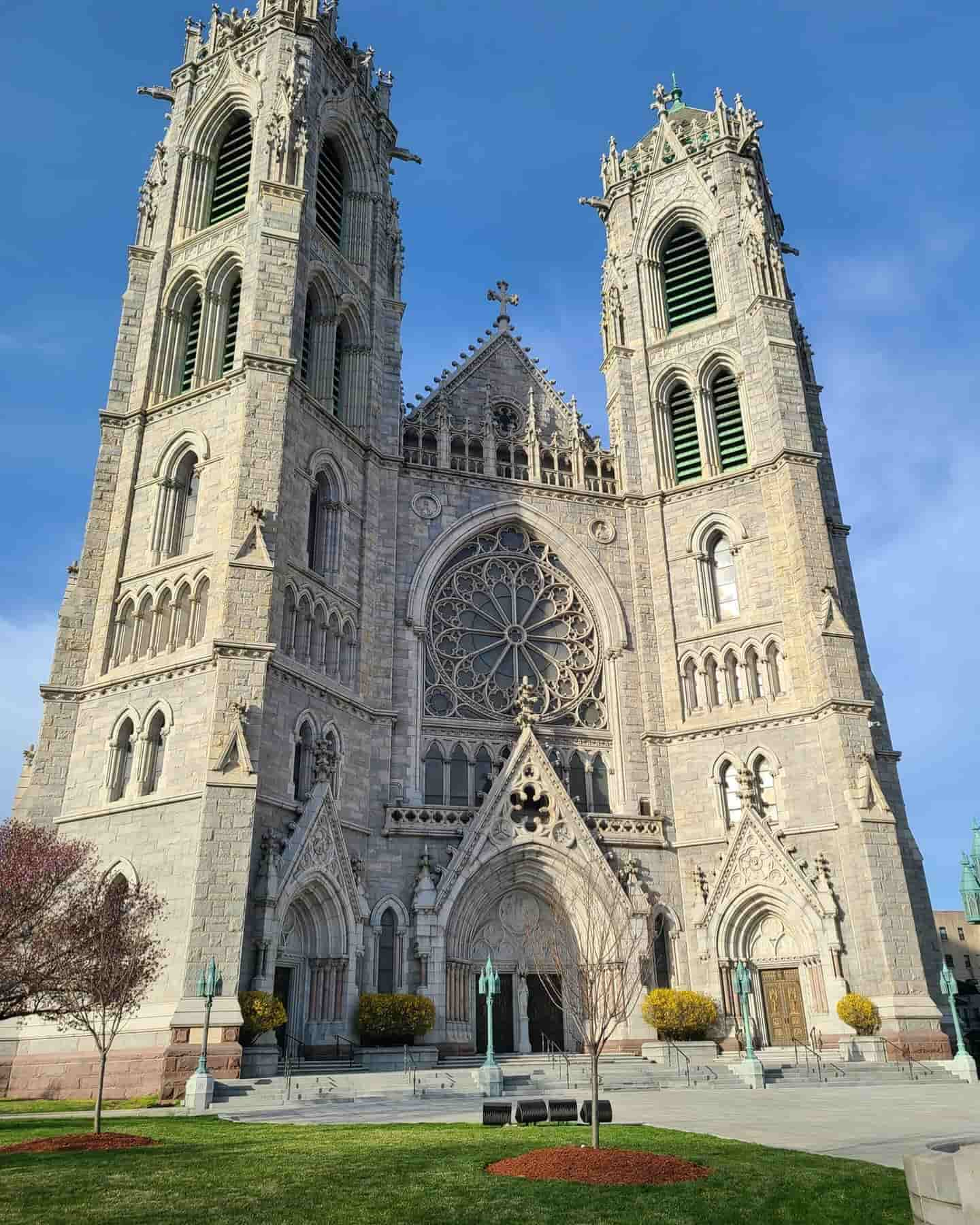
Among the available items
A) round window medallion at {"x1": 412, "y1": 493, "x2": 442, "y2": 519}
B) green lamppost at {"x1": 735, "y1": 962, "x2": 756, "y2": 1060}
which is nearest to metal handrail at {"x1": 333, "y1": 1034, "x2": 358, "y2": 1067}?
green lamppost at {"x1": 735, "y1": 962, "x2": 756, "y2": 1060}

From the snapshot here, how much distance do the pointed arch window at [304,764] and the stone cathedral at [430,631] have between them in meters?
0.12

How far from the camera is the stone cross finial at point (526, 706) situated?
30.4 meters

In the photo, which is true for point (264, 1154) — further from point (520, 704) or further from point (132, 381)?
point (132, 381)

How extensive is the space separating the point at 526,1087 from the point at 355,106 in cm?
3296

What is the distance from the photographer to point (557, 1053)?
2739 centimetres

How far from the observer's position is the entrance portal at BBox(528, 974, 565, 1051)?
93.1 feet

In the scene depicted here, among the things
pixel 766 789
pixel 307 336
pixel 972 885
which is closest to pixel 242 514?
pixel 307 336

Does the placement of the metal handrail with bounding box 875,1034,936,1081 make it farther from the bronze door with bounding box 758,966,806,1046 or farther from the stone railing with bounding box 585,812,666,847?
the stone railing with bounding box 585,812,666,847

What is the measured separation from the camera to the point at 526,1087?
21578 mm

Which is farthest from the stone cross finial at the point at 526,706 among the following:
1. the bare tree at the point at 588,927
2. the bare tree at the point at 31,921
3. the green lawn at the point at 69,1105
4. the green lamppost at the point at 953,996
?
the green lawn at the point at 69,1105

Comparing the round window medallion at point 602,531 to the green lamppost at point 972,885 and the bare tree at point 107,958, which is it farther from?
the green lamppost at point 972,885

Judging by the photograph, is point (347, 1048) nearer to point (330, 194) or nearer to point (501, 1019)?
point (501, 1019)

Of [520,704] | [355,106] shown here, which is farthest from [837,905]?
[355,106]

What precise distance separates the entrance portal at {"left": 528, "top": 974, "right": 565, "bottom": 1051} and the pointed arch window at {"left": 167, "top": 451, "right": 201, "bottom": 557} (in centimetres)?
1552
